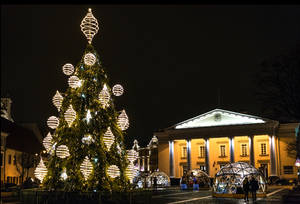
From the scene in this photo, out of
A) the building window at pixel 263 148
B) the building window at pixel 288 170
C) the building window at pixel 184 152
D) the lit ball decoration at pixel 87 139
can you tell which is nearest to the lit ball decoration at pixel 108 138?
the lit ball decoration at pixel 87 139

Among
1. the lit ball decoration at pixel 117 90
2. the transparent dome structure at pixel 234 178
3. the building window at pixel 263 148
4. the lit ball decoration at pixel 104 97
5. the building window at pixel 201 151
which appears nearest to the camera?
the lit ball decoration at pixel 104 97

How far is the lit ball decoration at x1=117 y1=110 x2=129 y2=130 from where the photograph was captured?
727 inches

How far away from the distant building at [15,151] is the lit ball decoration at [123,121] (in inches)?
1528

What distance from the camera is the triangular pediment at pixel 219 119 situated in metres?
68.0

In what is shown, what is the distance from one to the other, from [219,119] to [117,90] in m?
53.1

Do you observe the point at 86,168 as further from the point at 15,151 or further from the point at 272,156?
the point at 272,156

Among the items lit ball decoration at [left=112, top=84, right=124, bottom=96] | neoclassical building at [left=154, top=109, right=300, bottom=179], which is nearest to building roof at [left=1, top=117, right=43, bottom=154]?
neoclassical building at [left=154, top=109, right=300, bottom=179]

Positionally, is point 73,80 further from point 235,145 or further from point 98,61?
point 235,145

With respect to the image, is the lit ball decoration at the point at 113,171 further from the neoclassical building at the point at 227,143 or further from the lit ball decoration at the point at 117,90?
the neoclassical building at the point at 227,143

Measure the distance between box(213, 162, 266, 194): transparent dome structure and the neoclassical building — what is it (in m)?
34.1

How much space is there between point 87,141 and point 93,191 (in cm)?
211

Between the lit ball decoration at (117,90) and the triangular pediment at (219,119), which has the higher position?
the triangular pediment at (219,119)

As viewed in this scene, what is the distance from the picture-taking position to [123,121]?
18469 millimetres

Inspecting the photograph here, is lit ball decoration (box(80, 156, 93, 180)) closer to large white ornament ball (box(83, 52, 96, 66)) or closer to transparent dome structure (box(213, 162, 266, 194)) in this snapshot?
large white ornament ball (box(83, 52, 96, 66))
